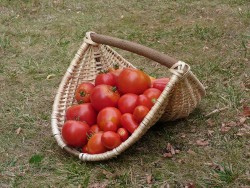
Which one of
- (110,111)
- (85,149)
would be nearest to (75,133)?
(85,149)

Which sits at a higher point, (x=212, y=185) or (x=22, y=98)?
(x=212, y=185)

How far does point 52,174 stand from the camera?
2.68m

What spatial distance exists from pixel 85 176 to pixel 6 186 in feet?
1.45

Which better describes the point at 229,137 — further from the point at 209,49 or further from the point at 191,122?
the point at 209,49

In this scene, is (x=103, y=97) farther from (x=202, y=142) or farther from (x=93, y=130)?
(x=202, y=142)

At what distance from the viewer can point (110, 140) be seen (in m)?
2.61

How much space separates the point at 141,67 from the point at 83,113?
4.71 feet

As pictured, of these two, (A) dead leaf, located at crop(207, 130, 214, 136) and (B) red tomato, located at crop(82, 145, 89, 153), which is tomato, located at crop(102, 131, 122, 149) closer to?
(B) red tomato, located at crop(82, 145, 89, 153)

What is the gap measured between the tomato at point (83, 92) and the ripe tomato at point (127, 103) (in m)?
0.30

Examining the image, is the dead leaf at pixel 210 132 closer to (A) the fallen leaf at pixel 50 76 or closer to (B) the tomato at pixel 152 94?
(B) the tomato at pixel 152 94

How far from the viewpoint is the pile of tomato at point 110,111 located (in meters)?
2.68

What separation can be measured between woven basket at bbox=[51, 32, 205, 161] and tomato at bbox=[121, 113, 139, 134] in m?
0.07

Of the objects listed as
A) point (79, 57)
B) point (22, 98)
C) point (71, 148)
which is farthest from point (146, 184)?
point (22, 98)

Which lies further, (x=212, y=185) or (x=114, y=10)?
(x=114, y=10)
